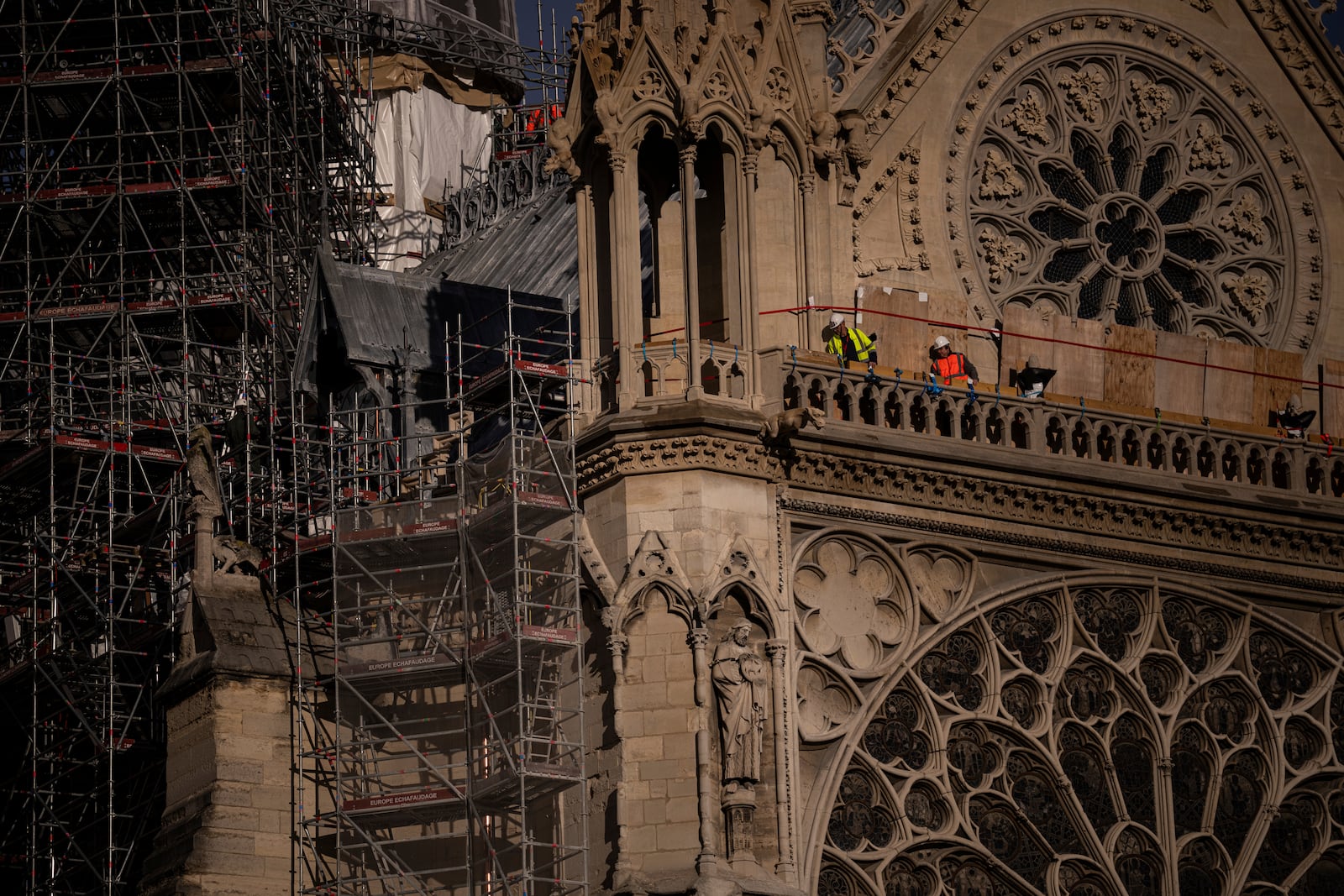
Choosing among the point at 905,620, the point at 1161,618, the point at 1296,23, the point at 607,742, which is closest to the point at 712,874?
the point at 607,742

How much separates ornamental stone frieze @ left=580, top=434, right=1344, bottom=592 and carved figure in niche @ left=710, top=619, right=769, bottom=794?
194cm

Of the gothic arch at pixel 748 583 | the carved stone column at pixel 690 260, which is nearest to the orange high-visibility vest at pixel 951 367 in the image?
the carved stone column at pixel 690 260

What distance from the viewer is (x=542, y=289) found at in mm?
43844

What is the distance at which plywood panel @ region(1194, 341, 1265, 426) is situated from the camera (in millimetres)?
37031

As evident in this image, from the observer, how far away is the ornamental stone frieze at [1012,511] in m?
33.0

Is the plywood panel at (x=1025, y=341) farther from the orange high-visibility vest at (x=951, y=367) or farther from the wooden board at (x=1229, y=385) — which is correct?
the wooden board at (x=1229, y=385)

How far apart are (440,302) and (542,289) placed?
3.75m

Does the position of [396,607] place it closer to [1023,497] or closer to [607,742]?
[607,742]

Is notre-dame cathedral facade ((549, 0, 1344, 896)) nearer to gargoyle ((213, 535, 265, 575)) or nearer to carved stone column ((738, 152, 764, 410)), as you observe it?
carved stone column ((738, 152, 764, 410))

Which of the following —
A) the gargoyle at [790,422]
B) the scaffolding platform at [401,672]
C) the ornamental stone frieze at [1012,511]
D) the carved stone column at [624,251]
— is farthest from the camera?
the carved stone column at [624,251]

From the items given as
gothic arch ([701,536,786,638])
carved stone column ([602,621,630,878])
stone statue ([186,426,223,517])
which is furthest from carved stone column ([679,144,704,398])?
stone statue ([186,426,223,517])

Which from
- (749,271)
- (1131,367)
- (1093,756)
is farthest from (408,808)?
(1131,367)

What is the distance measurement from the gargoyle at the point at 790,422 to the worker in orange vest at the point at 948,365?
255cm

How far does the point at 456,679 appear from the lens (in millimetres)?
33625
